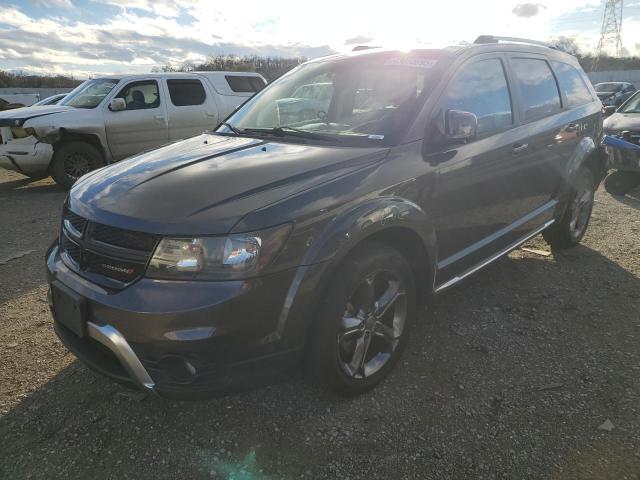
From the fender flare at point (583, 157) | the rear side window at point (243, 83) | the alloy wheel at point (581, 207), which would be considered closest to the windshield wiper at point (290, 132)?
the fender flare at point (583, 157)

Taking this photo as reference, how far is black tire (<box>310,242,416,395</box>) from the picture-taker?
2.25 metres

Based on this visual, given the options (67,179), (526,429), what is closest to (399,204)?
(526,429)

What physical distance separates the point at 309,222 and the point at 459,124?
114cm

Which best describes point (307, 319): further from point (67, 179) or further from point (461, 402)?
point (67, 179)

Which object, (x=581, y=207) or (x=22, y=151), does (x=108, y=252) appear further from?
(x=22, y=151)

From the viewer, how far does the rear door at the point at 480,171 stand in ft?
9.33

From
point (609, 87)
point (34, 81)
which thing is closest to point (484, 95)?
point (609, 87)

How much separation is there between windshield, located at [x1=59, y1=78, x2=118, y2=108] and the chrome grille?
6.70m

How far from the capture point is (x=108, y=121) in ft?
26.2

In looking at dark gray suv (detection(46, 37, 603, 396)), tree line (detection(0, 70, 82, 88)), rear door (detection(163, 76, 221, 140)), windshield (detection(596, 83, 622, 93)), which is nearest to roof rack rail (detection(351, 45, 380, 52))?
dark gray suv (detection(46, 37, 603, 396))

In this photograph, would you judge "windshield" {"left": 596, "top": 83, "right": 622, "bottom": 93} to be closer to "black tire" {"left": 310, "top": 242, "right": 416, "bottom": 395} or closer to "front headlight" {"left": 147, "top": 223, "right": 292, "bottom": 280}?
"black tire" {"left": 310, "top": 242, "right": 416, "bottom": 395}

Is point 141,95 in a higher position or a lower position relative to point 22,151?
higher

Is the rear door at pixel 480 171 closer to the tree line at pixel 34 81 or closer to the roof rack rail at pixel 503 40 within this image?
the roof rack rail at pixel 503 40

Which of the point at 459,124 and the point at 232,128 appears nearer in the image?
the point at 459,124
